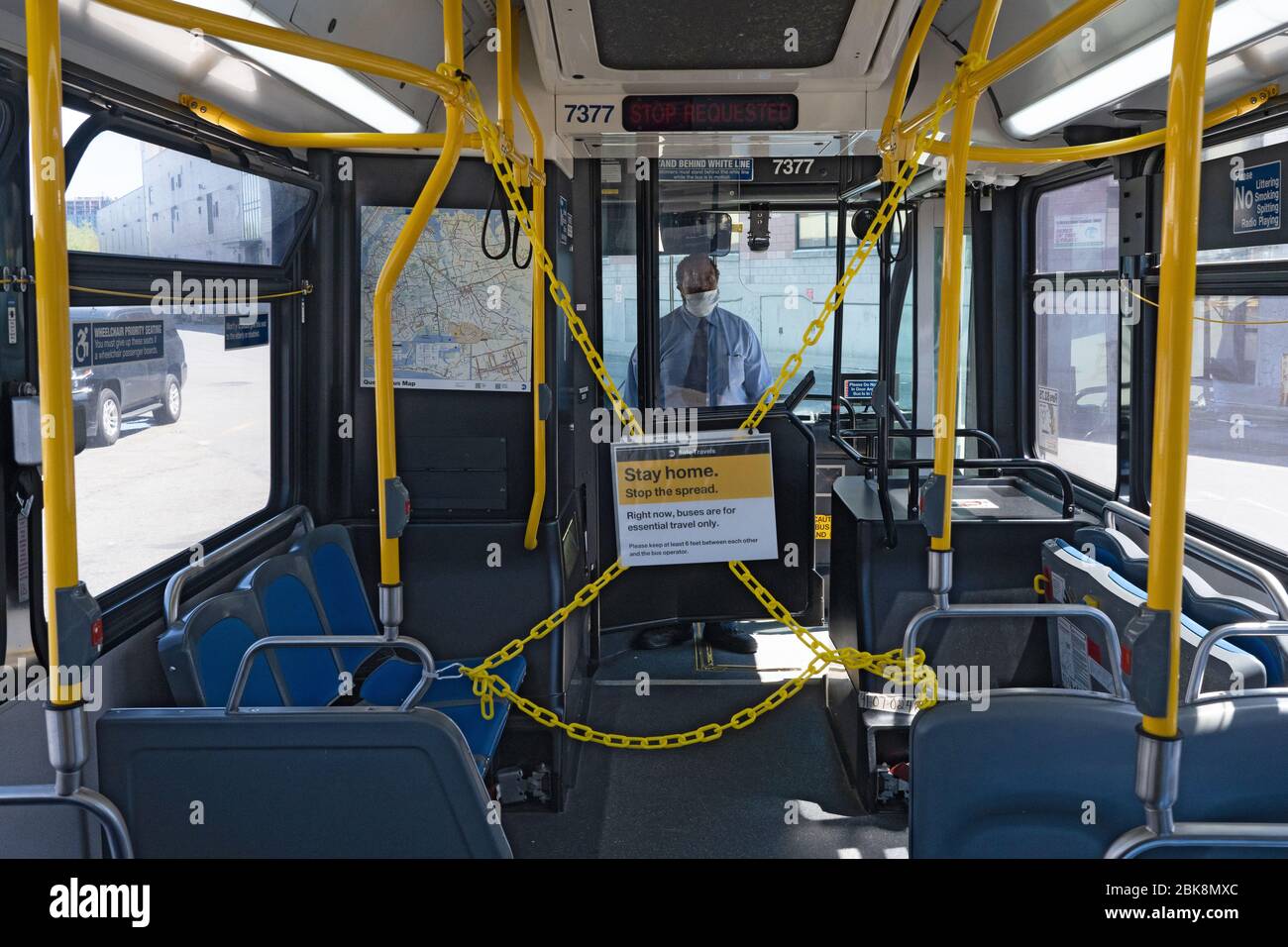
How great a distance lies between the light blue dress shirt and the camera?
5441mm

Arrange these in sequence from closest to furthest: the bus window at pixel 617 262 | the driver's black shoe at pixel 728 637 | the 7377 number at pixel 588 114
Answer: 1. the 7377 number at pixel 588 114
2. the bus window at pixel 617 262
3. the driver's black shoe at pixel 728 637

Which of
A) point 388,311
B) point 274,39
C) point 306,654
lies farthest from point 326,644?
point 306,654

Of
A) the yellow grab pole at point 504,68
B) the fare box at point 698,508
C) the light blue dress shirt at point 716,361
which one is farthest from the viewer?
the light blue dress shirt at point 716,361

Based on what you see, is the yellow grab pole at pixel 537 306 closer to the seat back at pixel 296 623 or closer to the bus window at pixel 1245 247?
the seat back at pixel 296 623

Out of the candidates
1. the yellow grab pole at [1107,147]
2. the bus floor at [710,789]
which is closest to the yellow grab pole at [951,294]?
the yellow grab pole at [1107,147]

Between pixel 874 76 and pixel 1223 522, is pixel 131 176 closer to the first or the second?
pixel 874 76

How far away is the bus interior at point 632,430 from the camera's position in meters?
1.95

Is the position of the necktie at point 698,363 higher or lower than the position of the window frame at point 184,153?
lower

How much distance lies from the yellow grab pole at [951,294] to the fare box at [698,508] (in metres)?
1.05

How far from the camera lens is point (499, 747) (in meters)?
4.04

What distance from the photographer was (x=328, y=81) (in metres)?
Result: 3.33

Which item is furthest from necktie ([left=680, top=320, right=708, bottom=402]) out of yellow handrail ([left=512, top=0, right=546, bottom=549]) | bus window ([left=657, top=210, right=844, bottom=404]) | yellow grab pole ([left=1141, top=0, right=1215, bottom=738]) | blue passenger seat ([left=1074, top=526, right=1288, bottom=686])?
yellow grab pole ([left=1141, top=0, right=1215, bottom=738])

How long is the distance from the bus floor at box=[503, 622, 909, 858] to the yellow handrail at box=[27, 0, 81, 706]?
8.08 ft

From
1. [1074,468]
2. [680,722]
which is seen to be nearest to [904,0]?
[1074,468]
